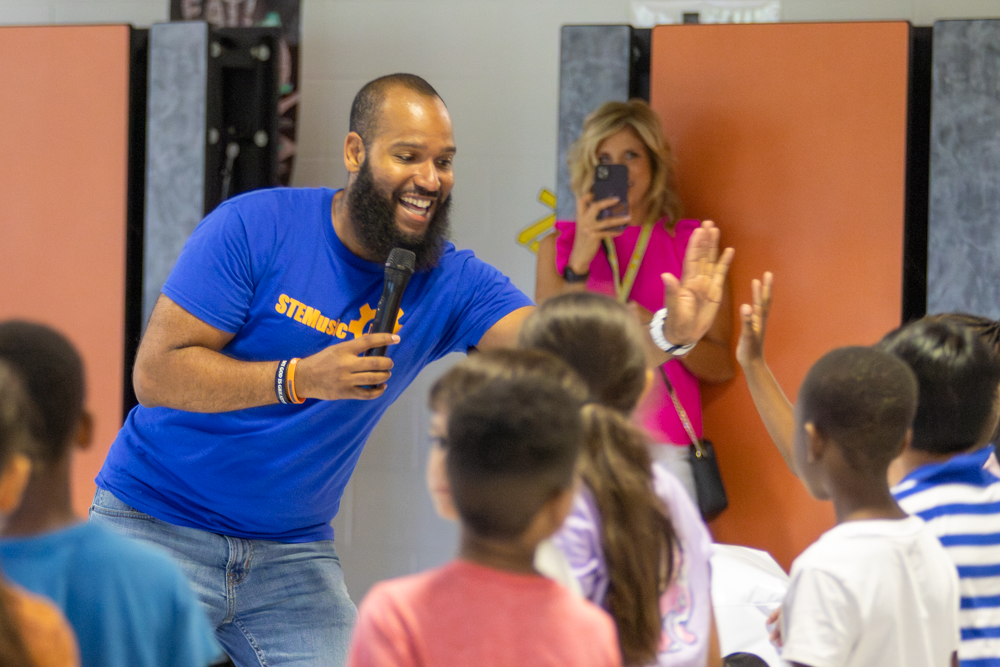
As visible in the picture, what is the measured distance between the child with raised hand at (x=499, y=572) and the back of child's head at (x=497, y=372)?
0.04 feet

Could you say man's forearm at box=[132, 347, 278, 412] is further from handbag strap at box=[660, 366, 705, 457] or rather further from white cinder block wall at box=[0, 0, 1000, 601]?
white cinder block wall at box=[0, 0, 1000, 601]

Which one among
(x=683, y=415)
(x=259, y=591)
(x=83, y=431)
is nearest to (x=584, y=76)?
(x=683, y=415)

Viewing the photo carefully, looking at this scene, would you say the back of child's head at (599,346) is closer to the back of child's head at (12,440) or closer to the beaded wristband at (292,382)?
the beaded wristband at (292,382)

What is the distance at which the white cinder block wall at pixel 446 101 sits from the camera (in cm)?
317

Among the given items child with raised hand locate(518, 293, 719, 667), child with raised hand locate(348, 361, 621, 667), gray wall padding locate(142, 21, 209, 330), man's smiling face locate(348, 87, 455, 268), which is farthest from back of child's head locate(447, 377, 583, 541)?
gray wall padding locate(142, 21, 209, 330)

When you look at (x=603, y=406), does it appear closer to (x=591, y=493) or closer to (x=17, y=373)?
(x=591, y=493)

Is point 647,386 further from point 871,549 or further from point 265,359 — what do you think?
point 265,359

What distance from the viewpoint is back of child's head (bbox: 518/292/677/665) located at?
1.16 meters

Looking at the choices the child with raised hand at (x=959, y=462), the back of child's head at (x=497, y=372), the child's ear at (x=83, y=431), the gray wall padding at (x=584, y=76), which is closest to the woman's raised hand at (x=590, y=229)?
the gray wall padding at (x=584, y=76)

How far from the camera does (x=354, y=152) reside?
1972mm

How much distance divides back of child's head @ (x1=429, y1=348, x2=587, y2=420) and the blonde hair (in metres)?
1.48

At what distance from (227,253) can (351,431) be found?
15.4 inches

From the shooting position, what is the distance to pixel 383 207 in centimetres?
186

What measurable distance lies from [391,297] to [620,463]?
0.51m
